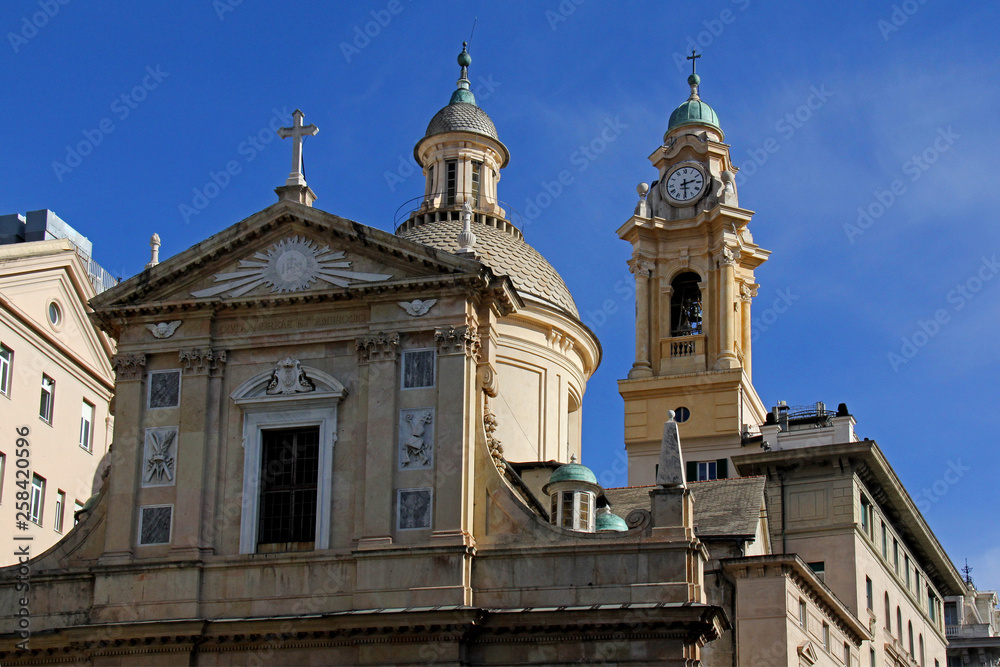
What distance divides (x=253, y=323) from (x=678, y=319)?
29644 millimetres

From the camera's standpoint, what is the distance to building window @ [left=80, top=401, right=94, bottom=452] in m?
45.8

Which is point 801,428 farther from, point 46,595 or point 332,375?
point 46,595

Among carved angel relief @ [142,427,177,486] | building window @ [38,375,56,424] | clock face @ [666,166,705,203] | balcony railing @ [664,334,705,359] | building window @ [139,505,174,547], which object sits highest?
clock face @ [666,166,705,203]

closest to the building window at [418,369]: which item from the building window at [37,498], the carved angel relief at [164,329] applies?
the carved angel relief at [164,329]

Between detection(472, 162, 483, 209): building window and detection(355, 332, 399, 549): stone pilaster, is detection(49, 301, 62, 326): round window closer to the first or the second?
detection(472, 162, 483, 209): building window

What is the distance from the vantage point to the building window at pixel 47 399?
43.3 meters

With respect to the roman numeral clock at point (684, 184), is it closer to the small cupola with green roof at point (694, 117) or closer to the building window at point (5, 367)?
the small cupola with green roof at point (694, 117)

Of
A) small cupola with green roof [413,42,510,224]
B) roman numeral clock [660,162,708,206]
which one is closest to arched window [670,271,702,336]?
roman numeral clock [660,162,708,206]

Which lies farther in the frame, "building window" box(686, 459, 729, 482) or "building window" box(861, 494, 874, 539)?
"building window" box(686, 459, 729, 482)

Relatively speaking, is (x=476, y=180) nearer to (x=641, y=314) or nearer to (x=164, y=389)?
(x=641, y=314)

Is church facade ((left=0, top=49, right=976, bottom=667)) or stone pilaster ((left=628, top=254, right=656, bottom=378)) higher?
stone pilaster ((left=628, top=254, right=656, bottom=378))

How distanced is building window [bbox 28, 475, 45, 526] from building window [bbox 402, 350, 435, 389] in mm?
15565

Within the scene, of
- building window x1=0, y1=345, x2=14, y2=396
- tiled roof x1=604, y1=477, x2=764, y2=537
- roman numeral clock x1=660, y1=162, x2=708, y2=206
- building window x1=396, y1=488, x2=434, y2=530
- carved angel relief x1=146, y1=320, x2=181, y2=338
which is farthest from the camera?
roman numeral clock x1=660, y1=162, x2=708, y2=206

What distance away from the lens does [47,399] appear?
43688 millimetres
